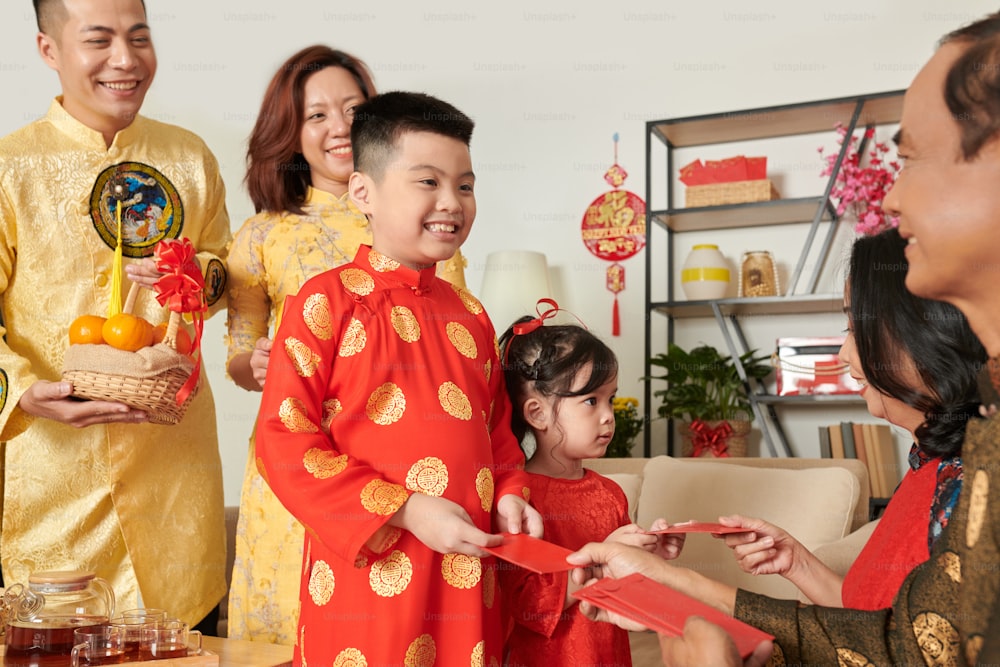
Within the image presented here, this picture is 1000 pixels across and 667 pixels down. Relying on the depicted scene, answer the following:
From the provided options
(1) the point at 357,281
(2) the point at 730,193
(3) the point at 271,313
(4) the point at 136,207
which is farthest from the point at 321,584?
(2) the point at 730,193

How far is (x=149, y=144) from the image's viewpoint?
2.09m

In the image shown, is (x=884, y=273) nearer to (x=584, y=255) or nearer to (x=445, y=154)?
(x=445, y=154)

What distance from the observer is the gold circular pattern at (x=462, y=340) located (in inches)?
59.6

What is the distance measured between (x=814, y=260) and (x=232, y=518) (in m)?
2.57

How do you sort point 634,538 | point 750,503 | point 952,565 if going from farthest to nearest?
1. point 750,503
2. point 634,538
3. point 952,565

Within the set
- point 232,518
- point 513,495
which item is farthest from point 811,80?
point 513,495

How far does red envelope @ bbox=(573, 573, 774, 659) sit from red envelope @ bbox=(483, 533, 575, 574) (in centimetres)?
9

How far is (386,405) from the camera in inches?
55.4

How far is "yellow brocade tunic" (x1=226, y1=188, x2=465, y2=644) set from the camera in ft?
5.98

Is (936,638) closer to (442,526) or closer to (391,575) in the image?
(442,526)

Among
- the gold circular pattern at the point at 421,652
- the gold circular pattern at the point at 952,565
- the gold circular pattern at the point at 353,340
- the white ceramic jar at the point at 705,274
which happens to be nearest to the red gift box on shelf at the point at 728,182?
the white ceramic jar at the point at 705,274

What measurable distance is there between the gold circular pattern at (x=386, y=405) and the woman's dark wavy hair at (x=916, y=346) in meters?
0.66

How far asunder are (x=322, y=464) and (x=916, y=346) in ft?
2.69

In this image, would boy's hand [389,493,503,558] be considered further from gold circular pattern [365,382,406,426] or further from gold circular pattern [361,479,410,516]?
gold circular pattern [365,382,406,426]
